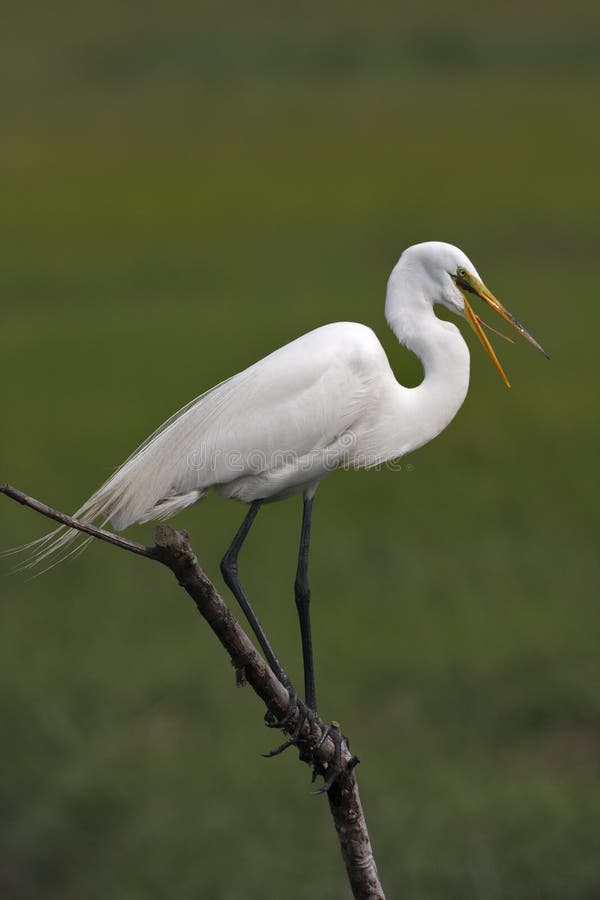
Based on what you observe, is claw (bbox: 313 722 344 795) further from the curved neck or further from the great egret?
the curved neck

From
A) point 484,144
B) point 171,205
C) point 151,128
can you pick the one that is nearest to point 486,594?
point 171,205

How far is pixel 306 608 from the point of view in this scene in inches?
146

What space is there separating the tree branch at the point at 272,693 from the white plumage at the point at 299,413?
466 mm

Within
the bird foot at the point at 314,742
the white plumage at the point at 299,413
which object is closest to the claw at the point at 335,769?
→ the bird foot at the point at 314,742

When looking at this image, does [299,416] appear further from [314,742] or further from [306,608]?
[314,742]

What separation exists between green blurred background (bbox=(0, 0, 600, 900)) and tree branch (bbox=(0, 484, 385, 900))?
2201 mm

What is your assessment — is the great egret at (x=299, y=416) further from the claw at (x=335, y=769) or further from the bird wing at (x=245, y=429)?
the claw at (x=335, y=769)

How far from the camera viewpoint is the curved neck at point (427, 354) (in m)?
3.39

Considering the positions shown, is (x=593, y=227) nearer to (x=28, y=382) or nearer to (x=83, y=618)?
(x=28, y=382)

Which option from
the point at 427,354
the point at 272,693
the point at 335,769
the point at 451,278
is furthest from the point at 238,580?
the point at 451,278

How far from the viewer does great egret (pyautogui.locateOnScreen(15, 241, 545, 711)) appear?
3379 mm

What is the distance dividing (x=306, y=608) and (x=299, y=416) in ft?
1.74

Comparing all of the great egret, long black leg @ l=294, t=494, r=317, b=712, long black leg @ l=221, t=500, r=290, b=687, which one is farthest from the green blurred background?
the great egret

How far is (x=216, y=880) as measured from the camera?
18.2 feet
